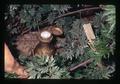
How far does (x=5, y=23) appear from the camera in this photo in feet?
13.8

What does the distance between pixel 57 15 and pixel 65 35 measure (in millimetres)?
251

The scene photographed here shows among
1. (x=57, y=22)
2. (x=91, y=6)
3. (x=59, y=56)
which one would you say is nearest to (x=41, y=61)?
(x=59, y=56)

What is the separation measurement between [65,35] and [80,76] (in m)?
0.51

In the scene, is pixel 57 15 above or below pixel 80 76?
above

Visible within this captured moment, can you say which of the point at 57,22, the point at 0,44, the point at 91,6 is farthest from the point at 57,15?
the point at 0,44

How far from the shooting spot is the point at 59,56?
4250 mm

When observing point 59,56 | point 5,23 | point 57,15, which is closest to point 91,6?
point 57,15

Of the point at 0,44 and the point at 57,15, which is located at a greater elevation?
the point at 57,15

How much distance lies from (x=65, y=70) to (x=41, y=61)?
302mm
